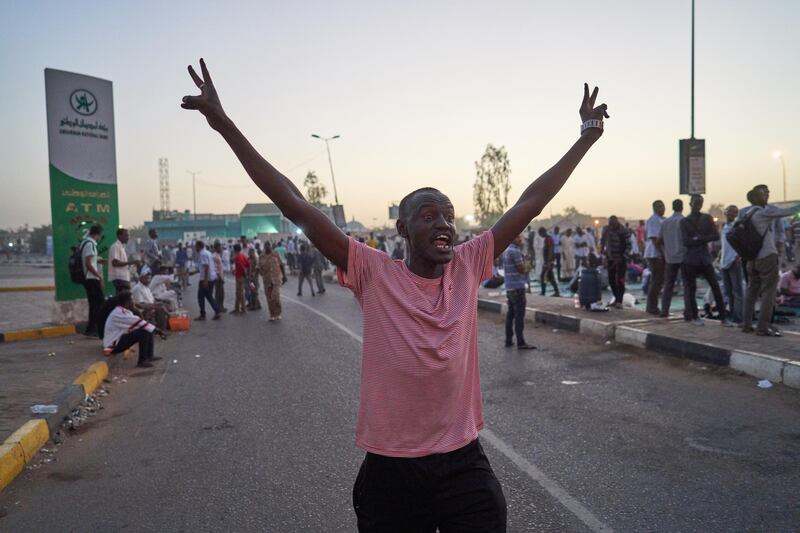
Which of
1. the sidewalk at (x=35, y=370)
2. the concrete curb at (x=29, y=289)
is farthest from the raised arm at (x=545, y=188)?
the concrete curb at (x=29, y=289)

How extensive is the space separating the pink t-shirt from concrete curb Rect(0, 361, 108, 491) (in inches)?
153

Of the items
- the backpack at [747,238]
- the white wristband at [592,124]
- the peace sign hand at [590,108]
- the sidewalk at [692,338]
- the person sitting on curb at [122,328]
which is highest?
the peace sign hand at [590,108]

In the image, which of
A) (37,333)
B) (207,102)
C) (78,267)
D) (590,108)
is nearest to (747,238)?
(590,108)

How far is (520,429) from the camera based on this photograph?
5.64 meters

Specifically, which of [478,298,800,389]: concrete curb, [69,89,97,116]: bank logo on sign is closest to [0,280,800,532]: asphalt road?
[478,298,800,389]: concrete curb

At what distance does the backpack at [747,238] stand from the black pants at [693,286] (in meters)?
1.51

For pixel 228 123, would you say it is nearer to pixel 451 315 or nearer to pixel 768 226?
pixel 451 315

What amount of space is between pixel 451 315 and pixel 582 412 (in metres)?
4.41

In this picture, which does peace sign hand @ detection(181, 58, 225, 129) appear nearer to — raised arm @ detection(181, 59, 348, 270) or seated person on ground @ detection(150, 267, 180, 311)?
raised arm @ detection(181, 59, 348, 270)

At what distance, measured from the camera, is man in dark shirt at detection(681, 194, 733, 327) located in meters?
10.3

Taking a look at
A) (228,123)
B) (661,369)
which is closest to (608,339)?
(661,369)

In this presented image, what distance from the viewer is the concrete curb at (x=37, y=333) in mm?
11672

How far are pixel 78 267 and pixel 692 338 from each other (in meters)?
10.5

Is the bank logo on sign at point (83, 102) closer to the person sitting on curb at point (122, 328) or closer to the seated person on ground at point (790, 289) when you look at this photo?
the person sitting on curb at point (122, 328)
